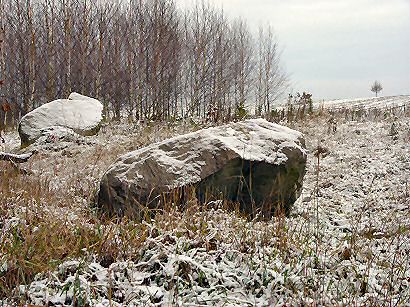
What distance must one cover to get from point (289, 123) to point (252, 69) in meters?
17.8

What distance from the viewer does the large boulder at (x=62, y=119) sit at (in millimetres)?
10016

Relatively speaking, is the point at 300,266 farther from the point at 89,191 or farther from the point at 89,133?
the point at 89,133

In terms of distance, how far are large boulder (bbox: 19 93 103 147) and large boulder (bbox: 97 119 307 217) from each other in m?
5.54

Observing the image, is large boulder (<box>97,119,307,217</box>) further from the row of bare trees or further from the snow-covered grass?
the row of bare trees

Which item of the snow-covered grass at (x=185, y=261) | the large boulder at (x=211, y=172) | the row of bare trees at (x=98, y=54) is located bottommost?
the snow-covered grass at (x=185, y=261)

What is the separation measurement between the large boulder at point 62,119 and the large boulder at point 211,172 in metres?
5.54

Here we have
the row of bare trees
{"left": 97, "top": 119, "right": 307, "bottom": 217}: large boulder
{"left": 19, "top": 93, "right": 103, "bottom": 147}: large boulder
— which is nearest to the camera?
{"left": 97, "top": 119, "right": 307, "bottom": 217}: large boulder

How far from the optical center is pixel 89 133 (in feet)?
34.4

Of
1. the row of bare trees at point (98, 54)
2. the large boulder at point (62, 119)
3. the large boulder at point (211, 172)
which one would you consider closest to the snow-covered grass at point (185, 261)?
the large boulder at point (211, 172)

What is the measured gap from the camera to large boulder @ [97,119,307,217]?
488cm

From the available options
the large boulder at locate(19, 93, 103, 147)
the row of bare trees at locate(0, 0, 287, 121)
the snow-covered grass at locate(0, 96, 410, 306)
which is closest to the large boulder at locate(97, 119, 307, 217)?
the snow-covered grass at locate(0, 96, 410, 306)

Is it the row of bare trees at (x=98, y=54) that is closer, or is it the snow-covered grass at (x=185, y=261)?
the snow-covered grass at (x=185, y=261)

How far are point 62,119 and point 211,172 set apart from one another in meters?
6.83

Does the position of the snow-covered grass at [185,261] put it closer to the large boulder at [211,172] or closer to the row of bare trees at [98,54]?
the large boulder at [211,172]
